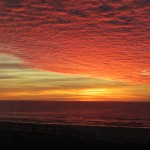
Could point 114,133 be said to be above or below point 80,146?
below

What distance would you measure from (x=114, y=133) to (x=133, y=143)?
6.51m

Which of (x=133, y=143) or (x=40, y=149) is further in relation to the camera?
(x=133, y=143)

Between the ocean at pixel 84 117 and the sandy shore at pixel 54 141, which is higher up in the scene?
the sandy shore at pixel 54 141

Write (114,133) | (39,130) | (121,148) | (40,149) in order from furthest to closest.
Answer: (114,133) < (39,130) < (121,148) < (40,149)

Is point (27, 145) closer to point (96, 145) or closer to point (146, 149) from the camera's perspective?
point (96, 145)

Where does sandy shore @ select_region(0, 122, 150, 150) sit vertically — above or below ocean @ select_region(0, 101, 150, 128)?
above

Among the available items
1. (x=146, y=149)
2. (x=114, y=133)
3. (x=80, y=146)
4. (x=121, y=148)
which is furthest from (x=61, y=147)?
(x=114, y=133)

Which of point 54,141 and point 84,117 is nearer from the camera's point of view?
point 54,141

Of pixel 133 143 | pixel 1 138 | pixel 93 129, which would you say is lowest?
pixel 93 129

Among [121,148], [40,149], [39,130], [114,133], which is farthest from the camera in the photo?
[114,133]

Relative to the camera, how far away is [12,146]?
20.1 m

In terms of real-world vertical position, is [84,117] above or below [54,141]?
below

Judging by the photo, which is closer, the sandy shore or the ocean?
the sandy shore

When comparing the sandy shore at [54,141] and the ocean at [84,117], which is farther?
the ocean at [84,117]
